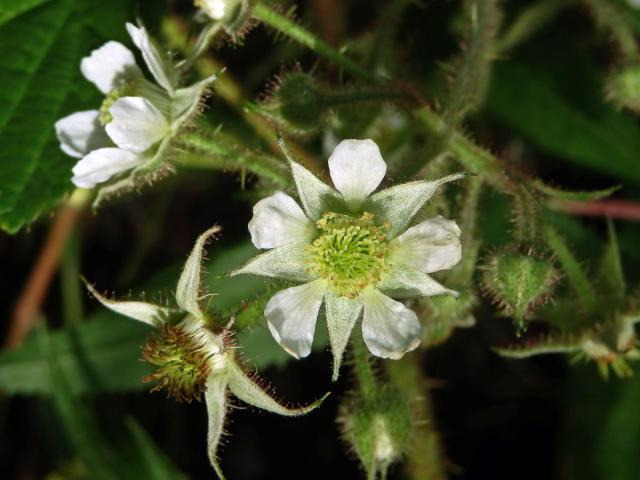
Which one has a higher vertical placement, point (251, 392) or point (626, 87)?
point (626, 87)

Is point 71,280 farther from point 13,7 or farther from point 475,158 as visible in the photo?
point 475,158

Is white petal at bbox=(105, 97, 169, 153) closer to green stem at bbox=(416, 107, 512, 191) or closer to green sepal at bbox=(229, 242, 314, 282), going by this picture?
green sepal at bbox=(229, 242, 314, 282)

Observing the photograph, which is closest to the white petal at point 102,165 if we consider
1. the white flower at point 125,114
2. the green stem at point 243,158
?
the white flower at point 125,114

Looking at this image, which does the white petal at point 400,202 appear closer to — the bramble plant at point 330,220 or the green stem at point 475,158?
the bramble plant at point 330,220

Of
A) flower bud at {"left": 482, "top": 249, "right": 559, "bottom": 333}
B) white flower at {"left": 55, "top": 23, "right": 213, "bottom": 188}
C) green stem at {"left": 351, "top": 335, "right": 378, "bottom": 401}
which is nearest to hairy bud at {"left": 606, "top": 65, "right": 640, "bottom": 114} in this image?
flower bud at {"left": 482, "top": 249, "right": 559, "bottom": 333}

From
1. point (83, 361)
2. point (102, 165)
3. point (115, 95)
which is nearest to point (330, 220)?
point (102, 165)

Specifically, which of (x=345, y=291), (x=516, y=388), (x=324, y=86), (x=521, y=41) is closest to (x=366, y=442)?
(x=345, y=291)
